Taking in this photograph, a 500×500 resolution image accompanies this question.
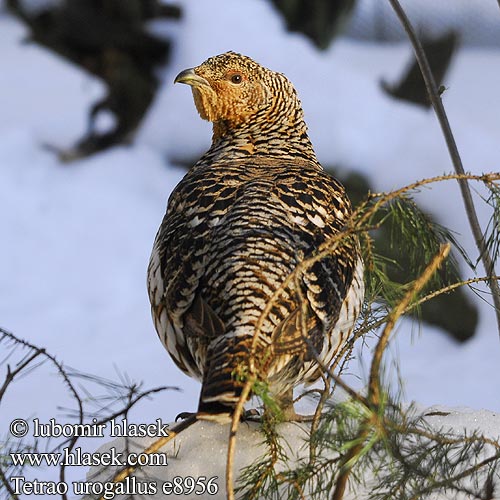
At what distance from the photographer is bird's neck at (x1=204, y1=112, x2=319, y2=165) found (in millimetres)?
2012

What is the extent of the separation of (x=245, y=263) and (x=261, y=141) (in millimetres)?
590

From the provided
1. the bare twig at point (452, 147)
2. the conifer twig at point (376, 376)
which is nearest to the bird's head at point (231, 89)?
the bare twig at point (452, 147)

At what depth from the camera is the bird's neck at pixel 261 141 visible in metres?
2.01

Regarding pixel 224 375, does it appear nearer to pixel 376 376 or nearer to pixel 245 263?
pixel 245 263

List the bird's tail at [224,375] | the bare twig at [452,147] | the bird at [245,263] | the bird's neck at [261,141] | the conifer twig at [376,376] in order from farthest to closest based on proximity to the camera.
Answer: the bird's neck at [261,141] → the bare twig at [452,147] → the bird at [245,263] → the bird's tail at [224,375] → the conifer twig at [376,376]

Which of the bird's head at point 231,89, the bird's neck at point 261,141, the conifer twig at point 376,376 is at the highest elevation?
the bird's head at point 231,89

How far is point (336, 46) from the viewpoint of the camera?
19.8ft

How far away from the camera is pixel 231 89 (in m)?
2.05

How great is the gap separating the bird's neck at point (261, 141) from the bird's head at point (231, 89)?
2 centimetres

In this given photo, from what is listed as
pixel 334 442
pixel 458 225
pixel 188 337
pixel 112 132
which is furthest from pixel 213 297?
pixel 112 132

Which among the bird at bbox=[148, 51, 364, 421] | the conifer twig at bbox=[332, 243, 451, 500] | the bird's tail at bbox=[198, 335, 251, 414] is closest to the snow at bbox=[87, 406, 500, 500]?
the bird at bbox=[148, 51, 364, 421]

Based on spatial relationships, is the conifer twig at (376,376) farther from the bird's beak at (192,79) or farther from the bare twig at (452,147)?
the bird's beak at (192,79)

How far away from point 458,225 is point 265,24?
2257 millimetres

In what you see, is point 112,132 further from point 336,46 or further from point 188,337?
point 188,337
